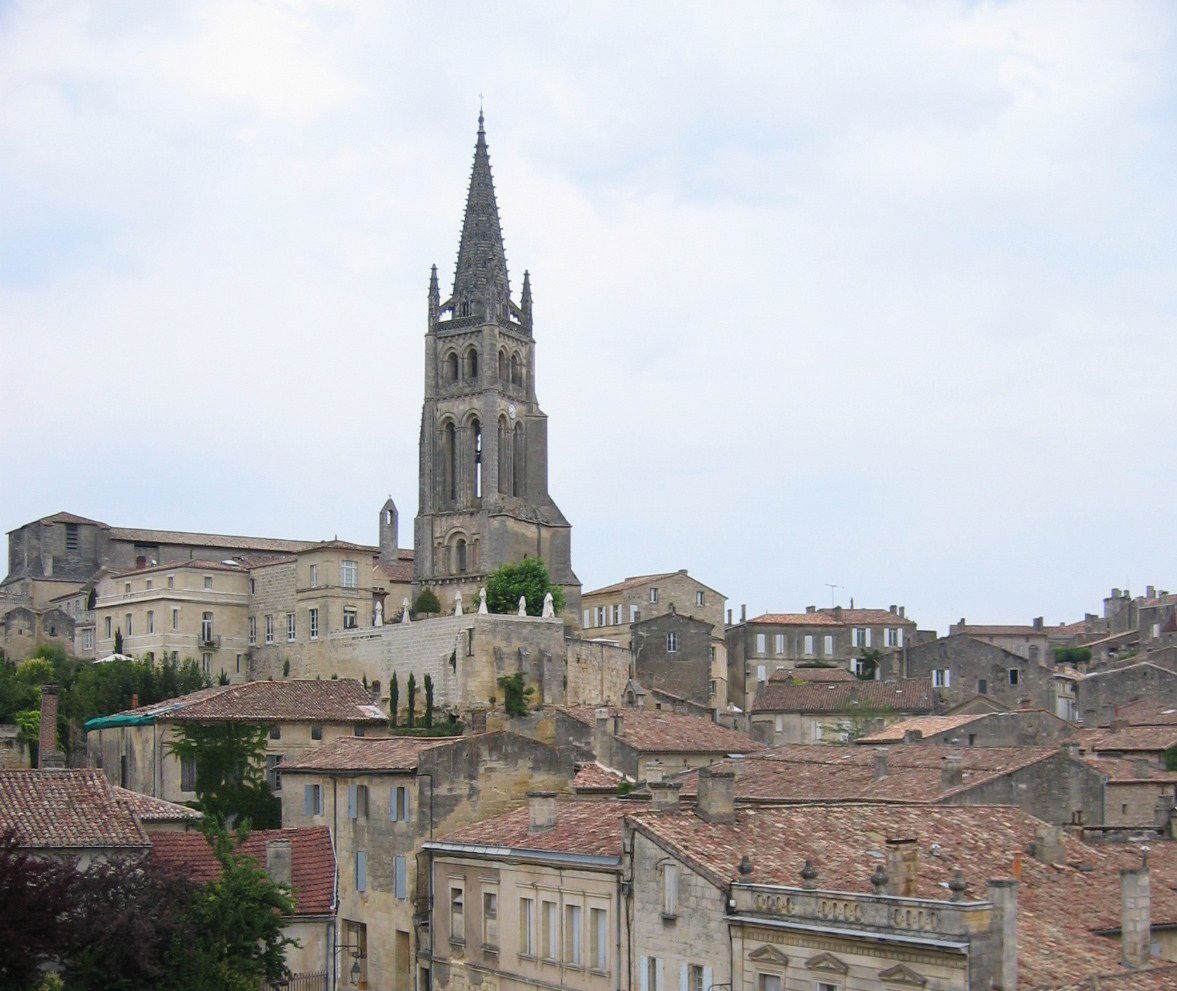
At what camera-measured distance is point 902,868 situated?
30562 millimetres

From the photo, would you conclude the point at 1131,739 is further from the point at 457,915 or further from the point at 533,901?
the point at 533,901

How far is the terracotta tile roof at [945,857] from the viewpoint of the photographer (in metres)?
31.0

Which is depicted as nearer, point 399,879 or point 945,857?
point 945,857

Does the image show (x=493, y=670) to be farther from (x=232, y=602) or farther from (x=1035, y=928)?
(x=1035, y=928)

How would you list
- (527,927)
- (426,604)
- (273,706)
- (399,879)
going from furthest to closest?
(426,604), (273,706), (399,879), (527,927)

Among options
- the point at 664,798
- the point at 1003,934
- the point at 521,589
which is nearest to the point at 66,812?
the point at 664,798

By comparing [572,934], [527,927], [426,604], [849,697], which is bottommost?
[527,927]

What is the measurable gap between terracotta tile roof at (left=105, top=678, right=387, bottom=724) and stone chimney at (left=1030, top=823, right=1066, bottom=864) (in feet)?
115

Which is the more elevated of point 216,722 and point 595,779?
point 216,722

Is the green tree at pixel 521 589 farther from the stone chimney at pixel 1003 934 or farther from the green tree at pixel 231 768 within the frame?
the stone chimney at pixel 1003 934

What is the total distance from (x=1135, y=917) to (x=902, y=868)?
407 centimetres

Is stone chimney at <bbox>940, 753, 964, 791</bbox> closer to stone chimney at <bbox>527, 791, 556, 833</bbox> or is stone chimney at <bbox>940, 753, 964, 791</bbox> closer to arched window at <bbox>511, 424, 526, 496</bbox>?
stone chimney at <bbox>527, 791, 556, 833</bbox>

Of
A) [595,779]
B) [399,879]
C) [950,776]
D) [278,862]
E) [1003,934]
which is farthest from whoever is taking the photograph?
[595,779]

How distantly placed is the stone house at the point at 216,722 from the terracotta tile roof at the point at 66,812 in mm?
22493
